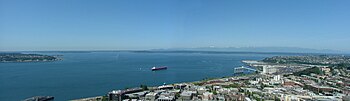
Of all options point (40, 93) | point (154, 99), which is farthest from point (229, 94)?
point (40, 93)

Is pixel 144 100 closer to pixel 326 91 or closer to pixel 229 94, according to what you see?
pixel 229 94

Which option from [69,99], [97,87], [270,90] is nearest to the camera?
[69,99]

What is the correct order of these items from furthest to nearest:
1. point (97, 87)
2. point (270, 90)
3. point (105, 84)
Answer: point (105, 84) → point (97, 87) → point (270, 90)

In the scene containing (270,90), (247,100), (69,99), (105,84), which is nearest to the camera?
(247,100)

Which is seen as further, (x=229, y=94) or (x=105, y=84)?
(x=105, y=84)

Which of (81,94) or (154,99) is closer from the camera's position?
(154,99)

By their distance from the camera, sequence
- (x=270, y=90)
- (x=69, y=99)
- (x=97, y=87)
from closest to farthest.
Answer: (x=69, y=99)
(x=270, y=90)
(x=97, y=87)

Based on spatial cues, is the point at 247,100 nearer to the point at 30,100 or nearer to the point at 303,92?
the point at 303,92

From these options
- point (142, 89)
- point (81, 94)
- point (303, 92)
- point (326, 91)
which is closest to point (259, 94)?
point (303, 92)
